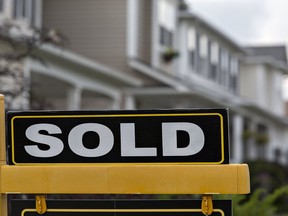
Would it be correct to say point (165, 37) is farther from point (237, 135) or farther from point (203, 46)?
point (237, 135)

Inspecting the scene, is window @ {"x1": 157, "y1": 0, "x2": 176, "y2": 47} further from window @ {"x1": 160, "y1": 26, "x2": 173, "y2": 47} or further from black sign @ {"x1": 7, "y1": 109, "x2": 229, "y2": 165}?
black sign @ {"x1": 7, "y1": 109, "x2": 229, "y2": 165}

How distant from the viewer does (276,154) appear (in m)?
41.1

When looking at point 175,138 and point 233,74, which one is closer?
point 175,138

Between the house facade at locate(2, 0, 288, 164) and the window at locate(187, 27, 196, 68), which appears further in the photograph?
the window at locate(187, 27, 196, 68)

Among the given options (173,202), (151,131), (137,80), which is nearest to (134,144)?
(151,131)

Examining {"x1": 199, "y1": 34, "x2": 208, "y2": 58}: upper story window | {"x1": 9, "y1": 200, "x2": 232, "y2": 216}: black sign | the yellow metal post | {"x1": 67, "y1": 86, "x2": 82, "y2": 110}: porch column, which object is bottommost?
{"x1": 9, "y1": 200, "x2": 232, "y2": 216}: black sign

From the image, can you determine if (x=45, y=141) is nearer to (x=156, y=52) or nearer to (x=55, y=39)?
(x=55, y=39)

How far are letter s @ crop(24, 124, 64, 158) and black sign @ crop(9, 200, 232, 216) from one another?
0.70 feet

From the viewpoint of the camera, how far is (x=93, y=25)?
23719 millimetres

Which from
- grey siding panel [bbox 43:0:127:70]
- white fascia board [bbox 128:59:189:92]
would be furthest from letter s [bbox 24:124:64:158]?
grey siding panel [bbox 43:0:127:70]

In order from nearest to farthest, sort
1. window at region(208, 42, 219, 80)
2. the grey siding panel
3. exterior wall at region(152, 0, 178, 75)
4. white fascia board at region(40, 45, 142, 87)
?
white fascia board at region(40, 45, 142, 87) < the grey siding panel < exterior wall at region(152, 0, 178, 75) < window at region(208, 42, 219, 80)

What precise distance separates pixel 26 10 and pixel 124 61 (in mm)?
4823

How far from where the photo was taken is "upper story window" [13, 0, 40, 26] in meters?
18.5

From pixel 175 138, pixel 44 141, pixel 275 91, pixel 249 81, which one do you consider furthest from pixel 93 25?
pixel 175 138
